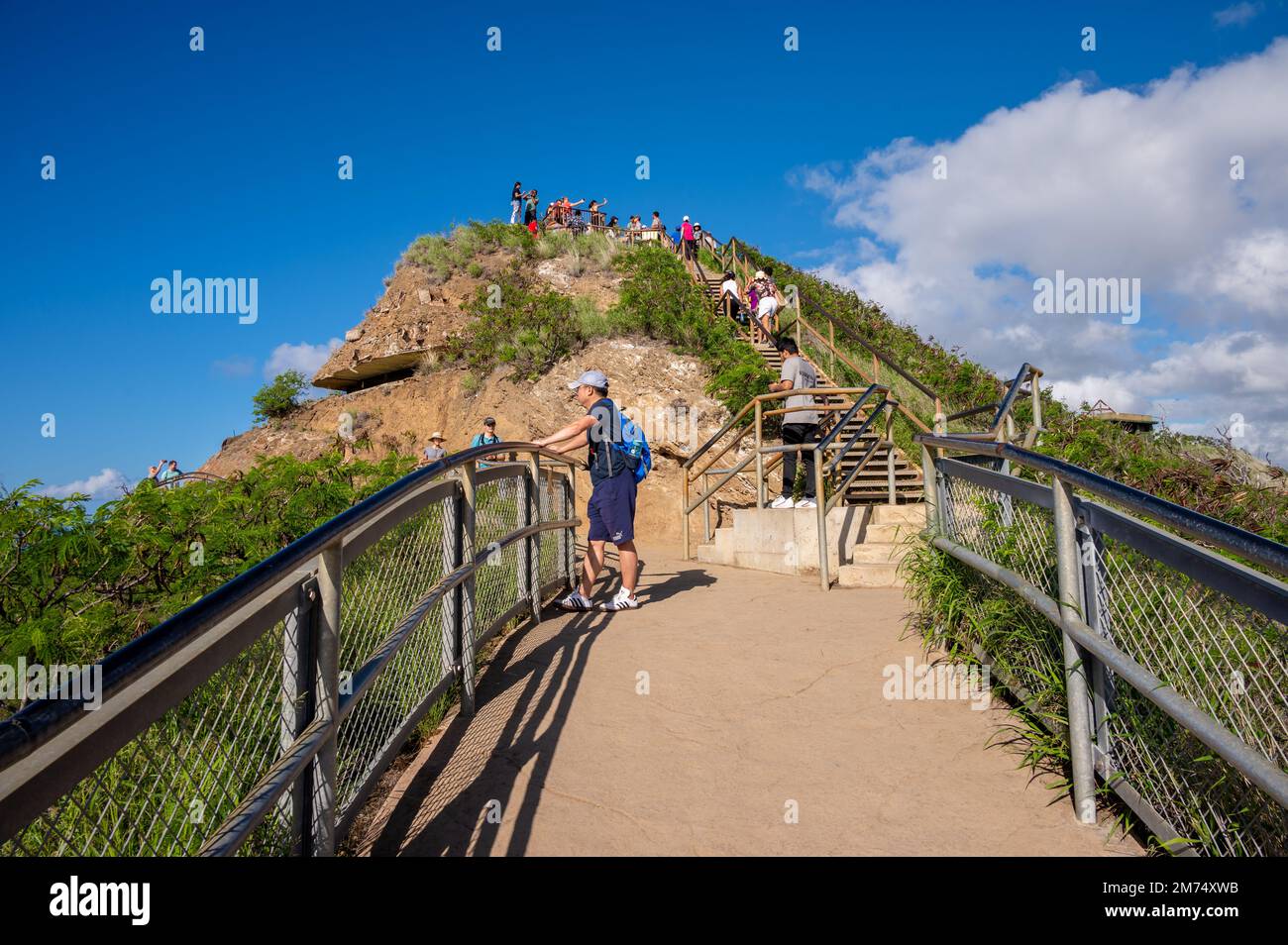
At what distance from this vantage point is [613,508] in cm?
640

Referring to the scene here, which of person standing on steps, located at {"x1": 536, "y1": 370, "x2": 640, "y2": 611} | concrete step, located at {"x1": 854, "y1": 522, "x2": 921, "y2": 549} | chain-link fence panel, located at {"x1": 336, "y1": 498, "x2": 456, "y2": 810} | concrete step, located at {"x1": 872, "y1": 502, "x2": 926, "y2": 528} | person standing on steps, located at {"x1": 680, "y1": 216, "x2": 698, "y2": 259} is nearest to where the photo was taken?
chain-link fence panel, located at {"x1": 336, "y1": 498, "x2": 456, "y2": 810}

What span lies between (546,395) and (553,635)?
12382 millimetres

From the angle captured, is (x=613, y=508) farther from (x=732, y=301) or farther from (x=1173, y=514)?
(x=732, y=301)

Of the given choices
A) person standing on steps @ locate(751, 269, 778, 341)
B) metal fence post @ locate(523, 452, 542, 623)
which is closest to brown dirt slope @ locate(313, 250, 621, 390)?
person standing on steps @ locate(751, 269, 778, 341)

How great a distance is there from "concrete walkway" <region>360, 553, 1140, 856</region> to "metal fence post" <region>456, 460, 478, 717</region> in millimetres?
275

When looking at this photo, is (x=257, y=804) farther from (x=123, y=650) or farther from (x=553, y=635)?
(x=553, y=635)

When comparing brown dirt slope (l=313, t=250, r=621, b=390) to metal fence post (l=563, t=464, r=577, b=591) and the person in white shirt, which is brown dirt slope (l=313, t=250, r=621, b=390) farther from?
metal fence post (l=563, t=464, r=577, b=591)

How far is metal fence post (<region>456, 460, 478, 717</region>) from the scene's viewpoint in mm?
4223

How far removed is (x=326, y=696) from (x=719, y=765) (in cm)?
173

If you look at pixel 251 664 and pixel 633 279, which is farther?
pixel 633 279

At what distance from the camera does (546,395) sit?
17.7 metres

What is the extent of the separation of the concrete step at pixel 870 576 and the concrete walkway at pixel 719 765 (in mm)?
2094

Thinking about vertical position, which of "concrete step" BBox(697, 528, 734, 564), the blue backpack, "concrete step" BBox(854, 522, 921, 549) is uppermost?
the blue backpack
